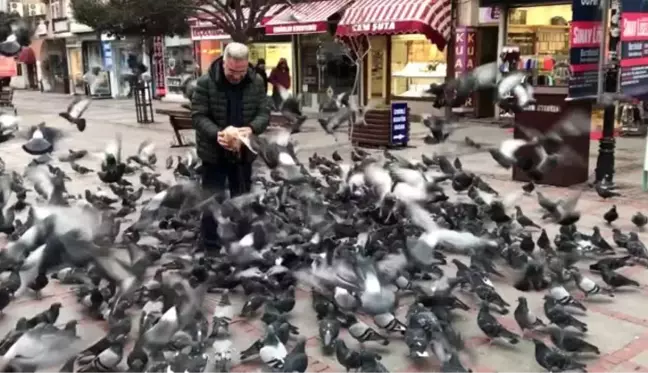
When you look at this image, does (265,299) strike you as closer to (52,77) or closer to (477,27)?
(477,27)

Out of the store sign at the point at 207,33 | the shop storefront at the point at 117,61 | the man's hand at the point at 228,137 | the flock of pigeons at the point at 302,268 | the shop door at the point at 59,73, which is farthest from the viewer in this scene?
the shop door at the point at 59,73

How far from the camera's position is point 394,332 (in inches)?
163

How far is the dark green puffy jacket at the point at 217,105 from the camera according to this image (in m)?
5.32

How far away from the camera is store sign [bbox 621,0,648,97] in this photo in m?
8.20

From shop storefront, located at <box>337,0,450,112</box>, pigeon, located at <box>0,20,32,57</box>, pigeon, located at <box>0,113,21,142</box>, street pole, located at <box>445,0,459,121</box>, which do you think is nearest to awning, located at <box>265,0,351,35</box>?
shop storefront, located at <box>337,0,450,112</box>

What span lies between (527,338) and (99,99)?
99.4 ft

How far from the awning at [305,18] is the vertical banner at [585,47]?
34.7 feet

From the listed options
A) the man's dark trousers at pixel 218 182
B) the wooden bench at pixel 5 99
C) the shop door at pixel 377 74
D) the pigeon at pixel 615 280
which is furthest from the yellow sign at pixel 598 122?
the wooden bench at pixel 5 99

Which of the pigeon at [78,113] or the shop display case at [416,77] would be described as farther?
the shop display case at [416,77]

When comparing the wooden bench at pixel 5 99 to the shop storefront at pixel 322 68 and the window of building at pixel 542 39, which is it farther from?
the window of building at pixel 542 39

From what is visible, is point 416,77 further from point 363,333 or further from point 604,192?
point 363,333

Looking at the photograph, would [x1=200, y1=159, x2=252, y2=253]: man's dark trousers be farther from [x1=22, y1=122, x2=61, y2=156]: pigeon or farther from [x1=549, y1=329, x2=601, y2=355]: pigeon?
[x1=549, y1=329, x2=601, y2=355]: pigeon

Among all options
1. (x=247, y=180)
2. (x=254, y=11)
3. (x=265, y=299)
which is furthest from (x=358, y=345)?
(x=254, y=11)

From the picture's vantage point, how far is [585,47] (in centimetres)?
837
